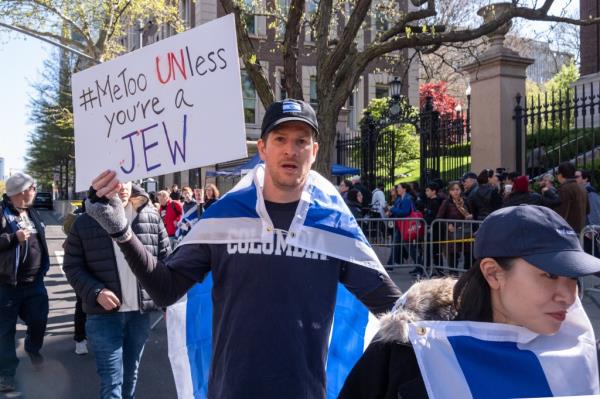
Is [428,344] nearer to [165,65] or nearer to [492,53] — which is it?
[165,65]

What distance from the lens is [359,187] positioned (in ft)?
48.0

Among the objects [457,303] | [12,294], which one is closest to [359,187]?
[12,294]

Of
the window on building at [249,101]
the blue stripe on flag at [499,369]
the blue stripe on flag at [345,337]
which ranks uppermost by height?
the window on building at [249,101]

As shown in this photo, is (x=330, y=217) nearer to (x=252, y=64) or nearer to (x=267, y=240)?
(x=267, y=240)

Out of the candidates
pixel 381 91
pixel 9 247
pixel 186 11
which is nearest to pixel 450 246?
pixel 9 247

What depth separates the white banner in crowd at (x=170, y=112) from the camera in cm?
263

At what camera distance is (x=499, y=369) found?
1653mm

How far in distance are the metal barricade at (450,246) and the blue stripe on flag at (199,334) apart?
6.75m

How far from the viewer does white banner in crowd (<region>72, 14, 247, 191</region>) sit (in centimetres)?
263

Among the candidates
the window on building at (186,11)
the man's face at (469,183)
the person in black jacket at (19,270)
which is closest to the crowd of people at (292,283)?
the person in black jacket at (19,270)

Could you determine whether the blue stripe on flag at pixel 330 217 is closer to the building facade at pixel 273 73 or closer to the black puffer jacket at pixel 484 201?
the black puffer jacket at pixel 484 201

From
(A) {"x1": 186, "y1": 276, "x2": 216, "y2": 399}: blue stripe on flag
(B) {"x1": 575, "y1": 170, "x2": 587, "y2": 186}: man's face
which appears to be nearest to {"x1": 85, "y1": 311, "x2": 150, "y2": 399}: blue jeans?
(A) {"x1": 186, "y1": 276, "x2": 216, "y2": 399}: blue stripe on flag

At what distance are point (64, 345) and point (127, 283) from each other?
127 inches

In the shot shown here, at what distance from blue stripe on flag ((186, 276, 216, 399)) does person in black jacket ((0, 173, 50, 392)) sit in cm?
325
